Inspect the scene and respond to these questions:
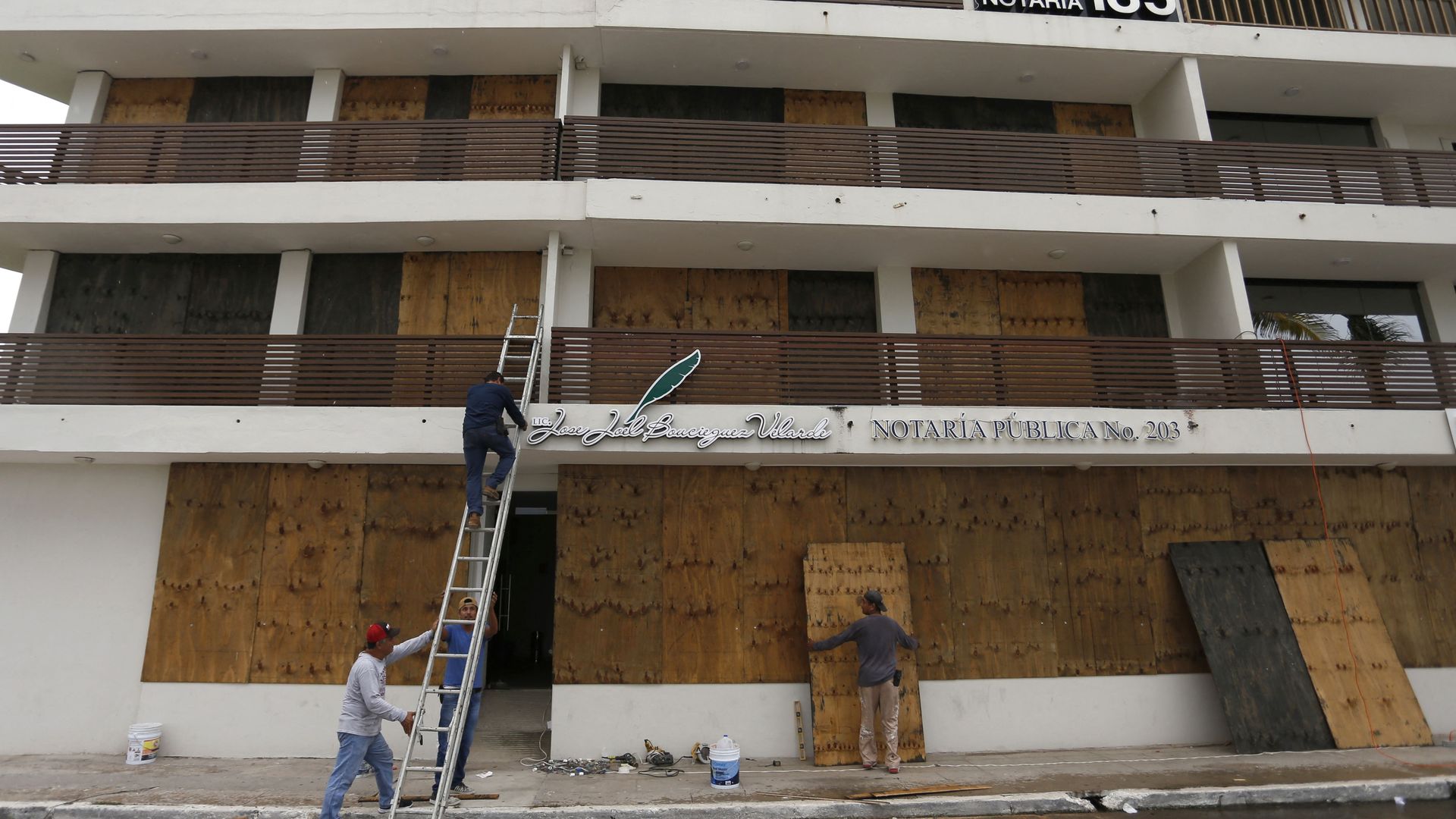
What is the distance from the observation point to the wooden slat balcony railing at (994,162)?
37.8ft

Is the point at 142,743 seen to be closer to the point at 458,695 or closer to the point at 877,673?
the point at 458,695

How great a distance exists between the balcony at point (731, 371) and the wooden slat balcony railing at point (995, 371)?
0.02 meters

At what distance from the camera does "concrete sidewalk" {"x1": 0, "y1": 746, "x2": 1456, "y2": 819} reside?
25.3 feet

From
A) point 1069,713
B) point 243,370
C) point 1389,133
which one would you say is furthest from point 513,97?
point 1389,133

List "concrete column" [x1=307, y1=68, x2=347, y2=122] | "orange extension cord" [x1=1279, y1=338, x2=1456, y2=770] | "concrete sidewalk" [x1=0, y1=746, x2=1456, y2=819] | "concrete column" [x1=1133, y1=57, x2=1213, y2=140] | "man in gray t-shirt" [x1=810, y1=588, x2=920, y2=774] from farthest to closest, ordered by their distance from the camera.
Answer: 1. "concrete column" [x1=307, y1=68, x2=347, y2=122]
2. "concrete column" [x1=1133, y1=57, x2=1213, y2=140]
3. "orange extension cord" [x1=1279, y1=338, x2=1456, y2=770]
4. "man in gray t-shirt" [x1=810, y1=588, x2=920, y2=774]
5. "concrete sidewalk" [x1=0, y1=746, x2=1456, y2=819]

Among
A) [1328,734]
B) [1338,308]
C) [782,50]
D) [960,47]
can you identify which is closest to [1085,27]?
[960,47]

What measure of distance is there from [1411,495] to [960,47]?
984 centimetres

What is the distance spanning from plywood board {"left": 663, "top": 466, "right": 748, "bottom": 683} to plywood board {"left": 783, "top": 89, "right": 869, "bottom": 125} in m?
6.39

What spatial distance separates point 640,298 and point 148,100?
908 centimetres

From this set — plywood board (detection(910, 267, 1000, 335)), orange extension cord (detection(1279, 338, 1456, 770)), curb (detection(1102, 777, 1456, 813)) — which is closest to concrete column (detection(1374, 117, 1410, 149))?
orange extension cord (detection(1279, 338, 1456, 770))

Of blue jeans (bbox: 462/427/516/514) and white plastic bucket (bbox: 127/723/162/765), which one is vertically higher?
blue jeans (bbox: 462/427/516/514)

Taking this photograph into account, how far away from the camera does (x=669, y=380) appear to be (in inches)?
404

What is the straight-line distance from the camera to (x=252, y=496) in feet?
35.1

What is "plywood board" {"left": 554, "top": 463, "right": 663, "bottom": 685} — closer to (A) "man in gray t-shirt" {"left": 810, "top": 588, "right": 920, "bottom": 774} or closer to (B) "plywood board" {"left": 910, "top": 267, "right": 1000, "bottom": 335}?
(A) "man in gray t-shirt" {"left": 810, "top": 588, "right": 920, "bottom": 774}
